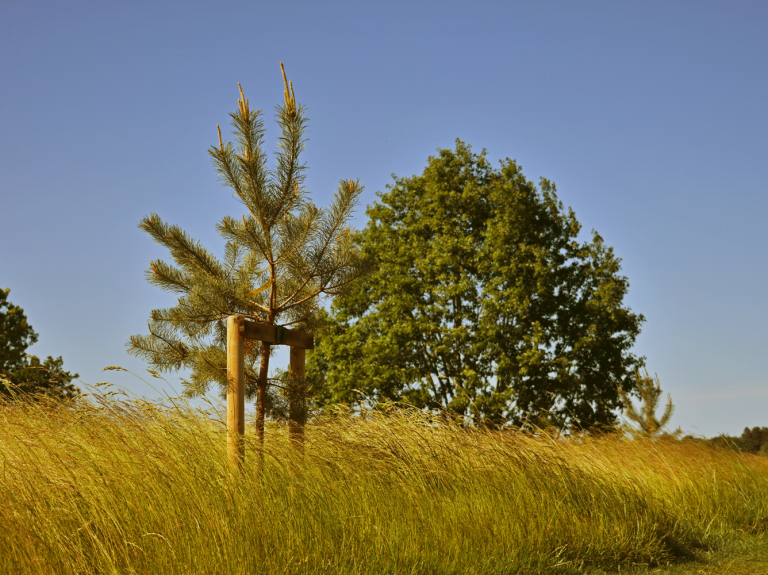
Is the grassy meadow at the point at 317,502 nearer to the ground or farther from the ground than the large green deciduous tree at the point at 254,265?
nearer to the ground

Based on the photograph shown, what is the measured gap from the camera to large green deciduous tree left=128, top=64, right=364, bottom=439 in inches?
327

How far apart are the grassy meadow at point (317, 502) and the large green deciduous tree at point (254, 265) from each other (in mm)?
1613

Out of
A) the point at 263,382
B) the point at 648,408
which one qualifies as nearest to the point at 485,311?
the point at 648,408

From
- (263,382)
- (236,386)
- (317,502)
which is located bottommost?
(317,502)

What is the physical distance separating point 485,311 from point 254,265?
12012 millimetres

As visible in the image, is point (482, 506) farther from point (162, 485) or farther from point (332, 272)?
point (332, 272)

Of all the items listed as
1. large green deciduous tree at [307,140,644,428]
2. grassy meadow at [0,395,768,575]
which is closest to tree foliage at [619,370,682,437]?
large green deciduous tree at [307,140,644,428]

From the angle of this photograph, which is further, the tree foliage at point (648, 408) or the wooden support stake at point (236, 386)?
the tree foliage at point (648, 408)

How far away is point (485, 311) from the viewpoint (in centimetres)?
A: 2020

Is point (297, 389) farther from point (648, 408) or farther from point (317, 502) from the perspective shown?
point (648, 408)

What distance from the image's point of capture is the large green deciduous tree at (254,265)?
→ 27.2 ft

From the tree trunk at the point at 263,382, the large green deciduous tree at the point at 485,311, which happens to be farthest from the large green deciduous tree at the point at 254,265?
the large green deciduous tree at the point at 485,311

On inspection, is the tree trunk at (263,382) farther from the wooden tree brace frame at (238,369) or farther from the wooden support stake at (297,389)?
the wooden tree brace frame at (238,369)

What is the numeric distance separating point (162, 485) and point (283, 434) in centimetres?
218
